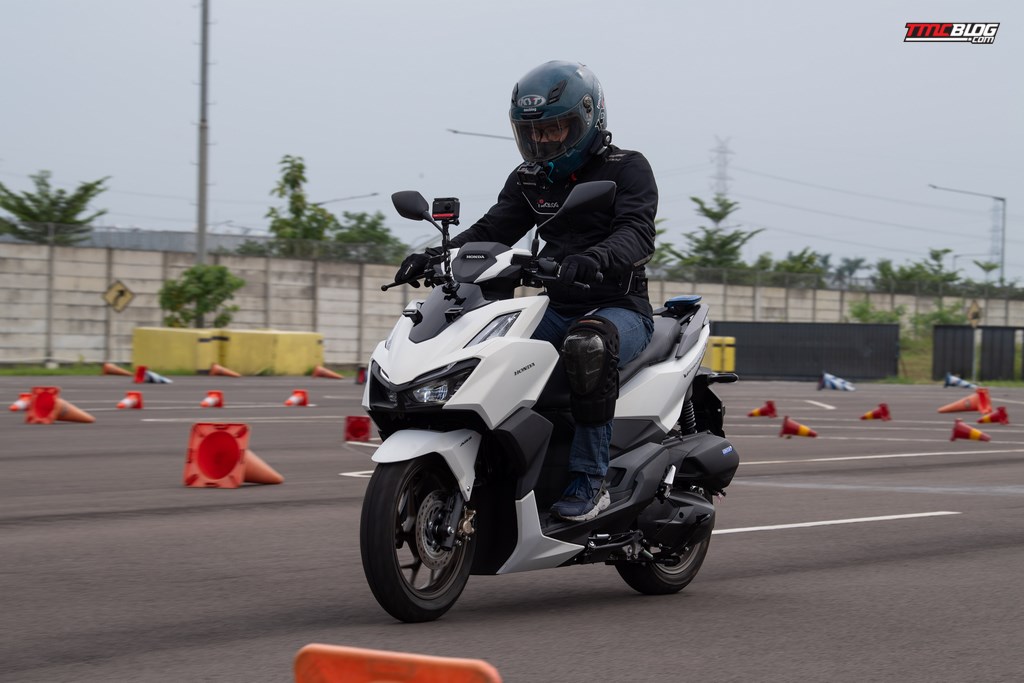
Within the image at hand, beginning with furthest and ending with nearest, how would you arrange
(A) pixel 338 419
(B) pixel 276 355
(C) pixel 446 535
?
(B) pixel 276 355 → (A) pixel 338 419 → (C) pixel 446 535

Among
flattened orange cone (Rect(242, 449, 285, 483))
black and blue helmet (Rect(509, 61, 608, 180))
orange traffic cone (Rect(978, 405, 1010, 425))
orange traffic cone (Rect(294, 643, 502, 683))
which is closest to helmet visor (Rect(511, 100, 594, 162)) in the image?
black and blue helmet (Rect(509, 61, 608, 180))

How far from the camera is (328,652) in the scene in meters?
3.02

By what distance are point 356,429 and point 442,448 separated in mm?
9294

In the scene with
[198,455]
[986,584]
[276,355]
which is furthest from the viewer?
[276,355]

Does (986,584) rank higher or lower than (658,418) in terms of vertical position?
lower

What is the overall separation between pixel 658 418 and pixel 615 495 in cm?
47

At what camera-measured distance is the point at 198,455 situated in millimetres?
10531

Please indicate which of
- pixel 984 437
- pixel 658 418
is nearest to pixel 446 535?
pixel 658 418

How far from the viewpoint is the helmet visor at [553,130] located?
5.87 metres

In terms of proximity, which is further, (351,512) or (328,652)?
(351,512)

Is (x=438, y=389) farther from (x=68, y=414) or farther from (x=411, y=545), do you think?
(x=68, y=414)

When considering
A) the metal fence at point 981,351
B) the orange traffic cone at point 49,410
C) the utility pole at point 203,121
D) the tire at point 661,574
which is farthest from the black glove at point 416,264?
the metal fence at point 981,351

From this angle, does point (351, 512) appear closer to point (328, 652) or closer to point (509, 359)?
point (509, 359)

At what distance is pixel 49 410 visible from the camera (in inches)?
640
